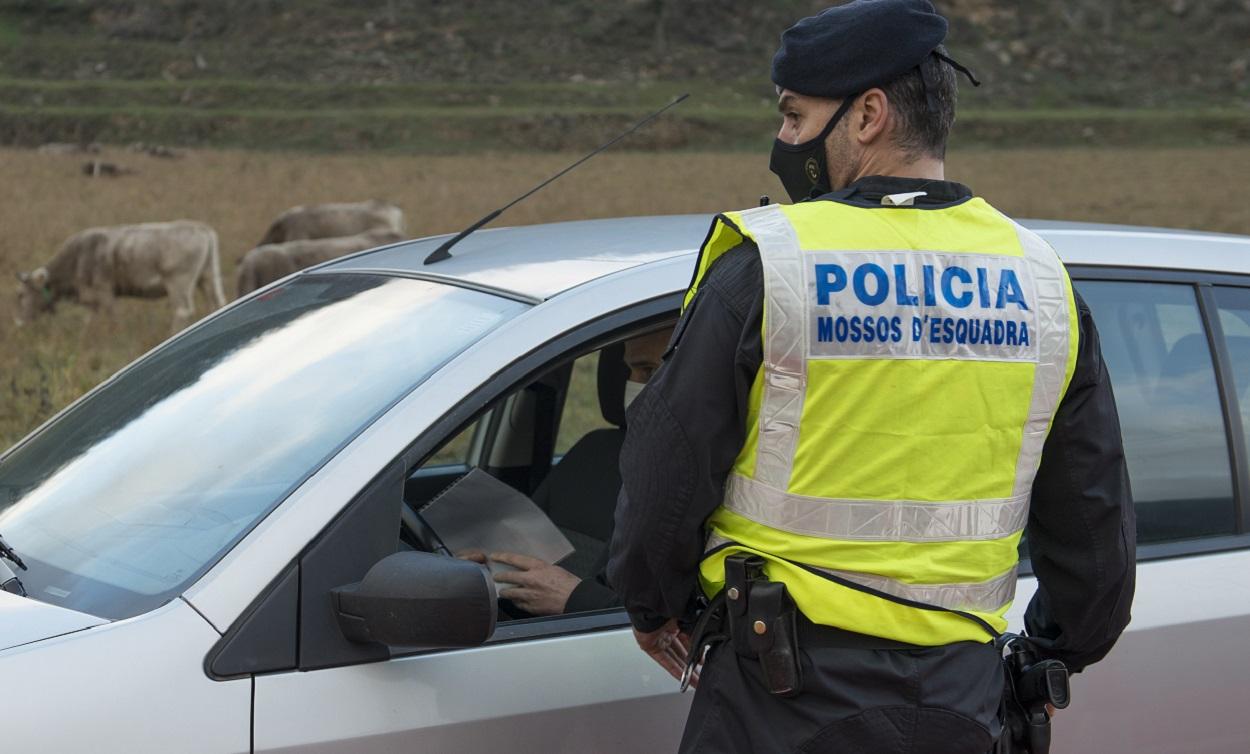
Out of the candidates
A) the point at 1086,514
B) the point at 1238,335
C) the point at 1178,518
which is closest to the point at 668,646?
the point at 1086,514

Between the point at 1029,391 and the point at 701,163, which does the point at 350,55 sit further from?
the point at 1029,391

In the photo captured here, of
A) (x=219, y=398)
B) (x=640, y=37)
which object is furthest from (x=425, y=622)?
(x=640, y=37)

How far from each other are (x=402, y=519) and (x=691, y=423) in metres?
0.81

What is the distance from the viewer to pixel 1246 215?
25.4m

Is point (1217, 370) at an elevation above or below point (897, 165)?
below

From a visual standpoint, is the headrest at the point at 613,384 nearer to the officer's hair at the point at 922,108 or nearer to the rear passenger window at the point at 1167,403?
the rear passenger window at the point at 1167,403

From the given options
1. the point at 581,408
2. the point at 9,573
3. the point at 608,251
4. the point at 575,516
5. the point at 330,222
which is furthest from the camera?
the point at 330,222

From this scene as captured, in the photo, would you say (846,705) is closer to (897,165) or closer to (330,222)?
(897,165)

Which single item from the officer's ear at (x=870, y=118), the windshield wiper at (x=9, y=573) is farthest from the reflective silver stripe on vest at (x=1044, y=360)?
the windshield wiper at (x=9, y=573)

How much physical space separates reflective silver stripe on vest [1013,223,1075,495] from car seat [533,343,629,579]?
1009mm

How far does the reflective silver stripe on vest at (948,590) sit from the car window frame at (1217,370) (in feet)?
2.24

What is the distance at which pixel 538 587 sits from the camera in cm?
236

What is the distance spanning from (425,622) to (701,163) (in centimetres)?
3923

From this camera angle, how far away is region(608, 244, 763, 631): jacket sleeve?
1.74 meters
